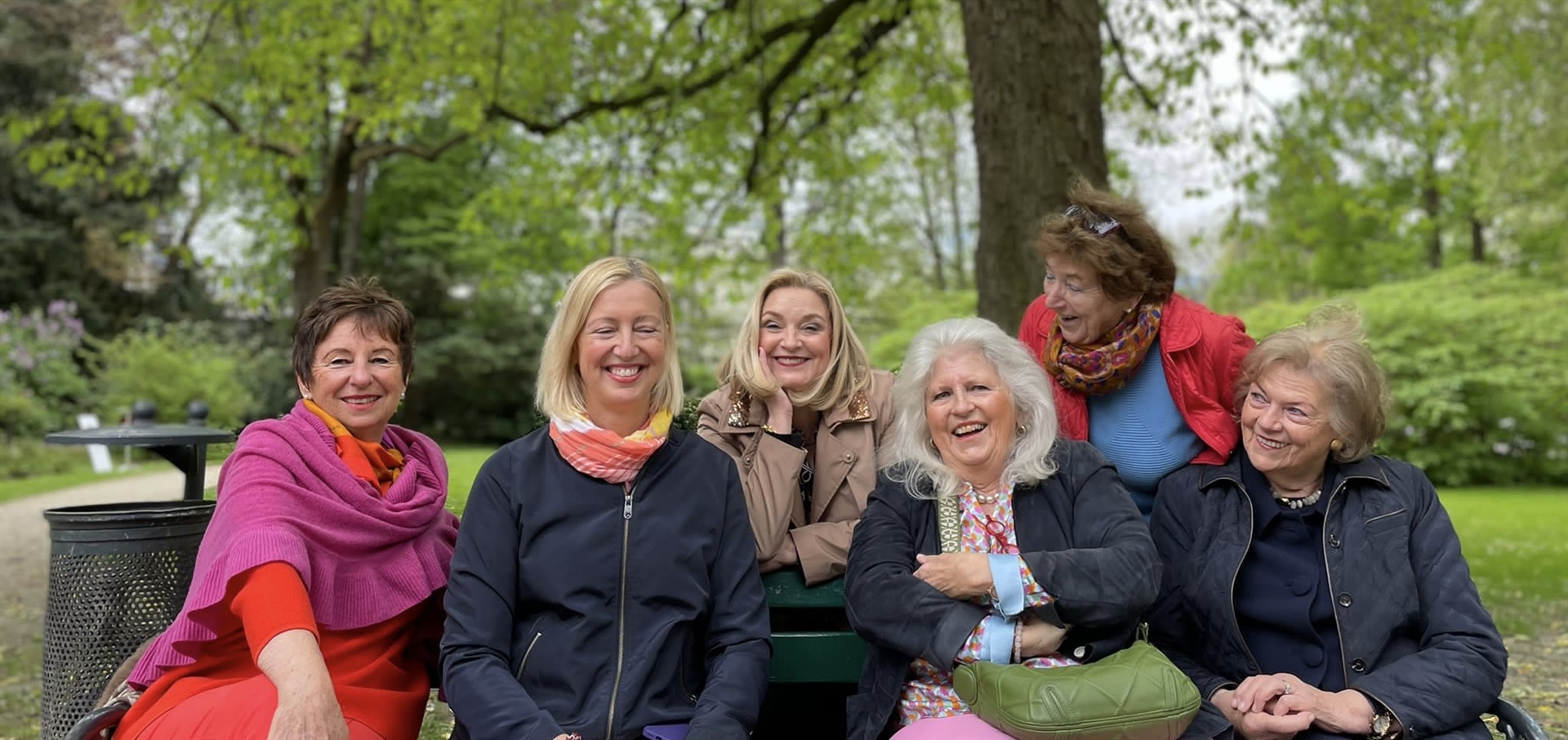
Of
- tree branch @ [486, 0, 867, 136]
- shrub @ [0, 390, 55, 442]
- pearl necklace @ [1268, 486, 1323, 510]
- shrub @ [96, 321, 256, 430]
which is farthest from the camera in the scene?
shrub @ [96, 321, 256, 430]

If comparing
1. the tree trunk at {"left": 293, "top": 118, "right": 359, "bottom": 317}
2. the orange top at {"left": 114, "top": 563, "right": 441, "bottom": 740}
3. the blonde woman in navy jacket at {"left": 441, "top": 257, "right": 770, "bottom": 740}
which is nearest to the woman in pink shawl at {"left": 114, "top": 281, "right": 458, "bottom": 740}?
the orange top at {"left": 114, "top": 563, "right": 441, "bottom": 740}

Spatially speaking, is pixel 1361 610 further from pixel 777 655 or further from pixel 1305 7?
pixel 1305 7

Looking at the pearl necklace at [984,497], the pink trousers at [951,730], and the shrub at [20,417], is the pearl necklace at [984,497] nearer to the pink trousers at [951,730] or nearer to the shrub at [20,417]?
the pink trousers at [951,730]

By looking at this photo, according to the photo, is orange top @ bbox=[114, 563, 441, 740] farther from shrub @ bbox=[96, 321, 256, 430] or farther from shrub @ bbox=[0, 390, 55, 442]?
shrub @ bbox=[96, 321, 256, 430]

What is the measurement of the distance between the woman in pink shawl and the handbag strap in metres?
1.42

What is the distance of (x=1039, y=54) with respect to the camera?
231 inches

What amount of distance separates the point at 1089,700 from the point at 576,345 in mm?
1537

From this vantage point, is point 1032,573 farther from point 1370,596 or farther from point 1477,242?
point 1477,242

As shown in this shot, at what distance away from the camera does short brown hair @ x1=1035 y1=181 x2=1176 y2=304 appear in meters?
3.33

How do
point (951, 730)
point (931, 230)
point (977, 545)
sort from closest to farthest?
point (951, 730)
point (977, 545)
point (931, 230)

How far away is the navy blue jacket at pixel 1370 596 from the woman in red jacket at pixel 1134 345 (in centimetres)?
16

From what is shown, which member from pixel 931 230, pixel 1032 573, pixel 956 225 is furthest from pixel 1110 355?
pixel 931 230

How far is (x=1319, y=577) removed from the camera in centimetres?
303

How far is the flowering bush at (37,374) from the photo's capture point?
18.0m
